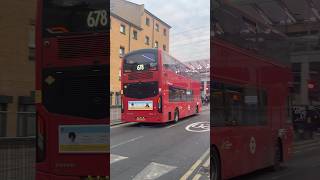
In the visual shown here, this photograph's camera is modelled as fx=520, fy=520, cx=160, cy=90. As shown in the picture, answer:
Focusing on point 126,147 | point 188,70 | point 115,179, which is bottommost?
point 115,179

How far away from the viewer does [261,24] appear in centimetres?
293

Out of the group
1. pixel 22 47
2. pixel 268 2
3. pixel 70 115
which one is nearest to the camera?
pixel 268 2

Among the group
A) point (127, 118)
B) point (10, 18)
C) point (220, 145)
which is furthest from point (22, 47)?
point (220, 145)

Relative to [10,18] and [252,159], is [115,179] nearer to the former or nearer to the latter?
[252,159]

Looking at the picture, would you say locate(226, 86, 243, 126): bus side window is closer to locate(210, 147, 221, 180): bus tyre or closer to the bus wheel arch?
locate(210, 147, 221, 180): bus tyre

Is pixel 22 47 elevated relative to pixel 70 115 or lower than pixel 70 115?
elevated

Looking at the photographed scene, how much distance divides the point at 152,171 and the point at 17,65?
1463 millimetres

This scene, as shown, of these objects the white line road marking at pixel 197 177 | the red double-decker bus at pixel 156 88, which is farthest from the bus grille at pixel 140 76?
the white line road marking at pixel 197 177

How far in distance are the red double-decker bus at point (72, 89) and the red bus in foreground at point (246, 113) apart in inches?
28.2

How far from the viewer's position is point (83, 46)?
3.29m

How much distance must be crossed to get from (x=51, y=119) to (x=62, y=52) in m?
0.44

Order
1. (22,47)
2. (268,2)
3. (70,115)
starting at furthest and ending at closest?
(22,47) → (70,115) → (268,2)

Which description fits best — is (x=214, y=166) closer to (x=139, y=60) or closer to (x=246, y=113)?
(x=246, y=113)

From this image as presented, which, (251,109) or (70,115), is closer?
(251,109)
